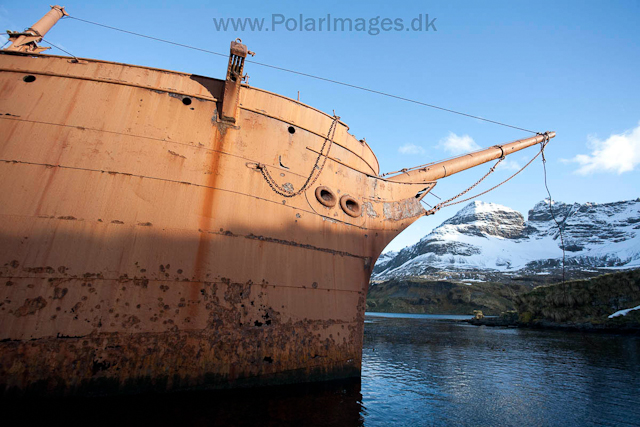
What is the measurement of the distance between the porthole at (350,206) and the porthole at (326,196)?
309 mm

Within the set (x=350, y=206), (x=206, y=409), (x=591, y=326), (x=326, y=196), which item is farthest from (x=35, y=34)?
(x=591, y=326)

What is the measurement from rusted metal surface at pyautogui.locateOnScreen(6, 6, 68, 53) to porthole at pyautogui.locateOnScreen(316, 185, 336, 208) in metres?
7.71

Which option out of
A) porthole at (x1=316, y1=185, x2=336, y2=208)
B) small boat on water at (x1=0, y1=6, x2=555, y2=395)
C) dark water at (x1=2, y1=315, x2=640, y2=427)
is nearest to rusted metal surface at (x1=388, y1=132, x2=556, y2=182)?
porthole at (x1=316, y1=185, x2=336, y2=208)

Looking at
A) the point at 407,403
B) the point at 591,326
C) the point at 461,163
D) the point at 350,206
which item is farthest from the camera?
the point at 591,326

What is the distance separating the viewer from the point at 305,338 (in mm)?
6270

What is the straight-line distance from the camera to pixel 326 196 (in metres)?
7.81

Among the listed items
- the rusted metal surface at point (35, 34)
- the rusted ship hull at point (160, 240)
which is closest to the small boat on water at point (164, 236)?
the rusted ship hull at point (160, 240)

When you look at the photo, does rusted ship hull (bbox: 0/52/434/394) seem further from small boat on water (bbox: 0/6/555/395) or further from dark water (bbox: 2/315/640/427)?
dark water (bbox: 2/315/640/427)

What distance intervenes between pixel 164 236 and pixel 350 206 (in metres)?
4.70

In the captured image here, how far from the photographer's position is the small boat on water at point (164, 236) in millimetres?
4734

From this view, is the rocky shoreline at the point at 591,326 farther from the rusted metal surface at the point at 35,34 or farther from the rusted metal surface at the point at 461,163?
the rusted metal surface at the point at 35,34

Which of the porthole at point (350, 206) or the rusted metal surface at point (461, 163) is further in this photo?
the rusted metal surface at point (461, 163)

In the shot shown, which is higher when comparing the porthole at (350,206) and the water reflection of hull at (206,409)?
the porthole at (350,206)

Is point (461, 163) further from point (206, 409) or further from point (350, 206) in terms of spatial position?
point (206, 409)
